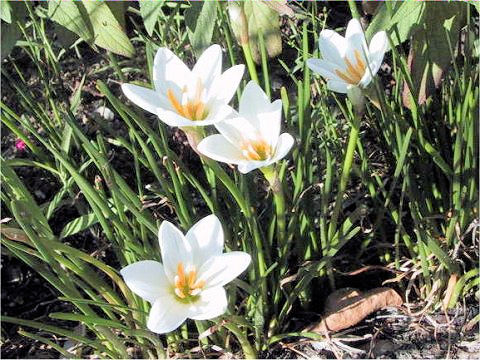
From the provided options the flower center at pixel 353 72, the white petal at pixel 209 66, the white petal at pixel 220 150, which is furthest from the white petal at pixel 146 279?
the flower center at pixel 353 72

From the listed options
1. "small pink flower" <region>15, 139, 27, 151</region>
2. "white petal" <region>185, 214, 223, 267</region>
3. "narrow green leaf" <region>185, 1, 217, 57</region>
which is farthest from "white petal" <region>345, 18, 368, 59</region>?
"small pink flower" <region>15, 139, 27, 151</region>

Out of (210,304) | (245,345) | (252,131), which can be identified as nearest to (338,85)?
(252,131)

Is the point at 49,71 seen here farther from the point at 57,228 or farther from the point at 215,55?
the point at 215,55

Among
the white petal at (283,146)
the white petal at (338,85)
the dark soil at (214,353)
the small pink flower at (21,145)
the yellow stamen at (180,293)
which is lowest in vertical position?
the dark soil at (214,353)

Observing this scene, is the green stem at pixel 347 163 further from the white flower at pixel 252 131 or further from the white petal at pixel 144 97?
the white petal at pixel 144 97

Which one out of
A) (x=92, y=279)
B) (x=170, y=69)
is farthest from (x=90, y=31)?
(x=92, y=279)

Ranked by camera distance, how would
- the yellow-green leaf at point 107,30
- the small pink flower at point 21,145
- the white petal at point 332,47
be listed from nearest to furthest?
the white petal at point 332,47 → the yellow-green leaf at point 107,30 → the small pink flower at point 21,145
